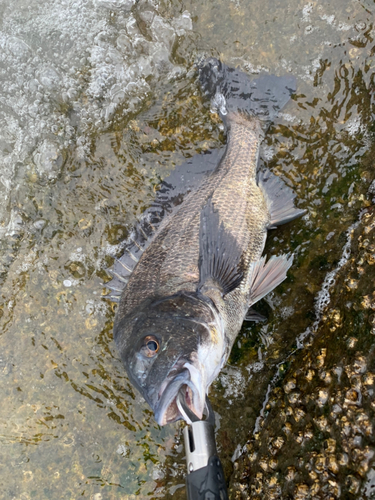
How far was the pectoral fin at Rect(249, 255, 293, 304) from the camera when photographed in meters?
3.24

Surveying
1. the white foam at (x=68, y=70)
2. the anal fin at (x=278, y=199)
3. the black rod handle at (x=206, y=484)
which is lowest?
the black rod handle at (x=206, y=484)

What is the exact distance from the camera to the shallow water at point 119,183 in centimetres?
352

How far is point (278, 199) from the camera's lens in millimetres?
3564

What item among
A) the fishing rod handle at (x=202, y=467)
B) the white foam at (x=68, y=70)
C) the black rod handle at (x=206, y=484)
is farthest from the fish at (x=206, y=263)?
the white foam at (x=68, y=70)

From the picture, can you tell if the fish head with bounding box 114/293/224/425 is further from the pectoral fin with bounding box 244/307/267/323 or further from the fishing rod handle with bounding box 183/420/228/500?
the pectoral fin with bounding box 244/307/267/323

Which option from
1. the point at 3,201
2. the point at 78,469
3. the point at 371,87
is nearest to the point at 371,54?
the point at 371,87

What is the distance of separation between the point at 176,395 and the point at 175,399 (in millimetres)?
53

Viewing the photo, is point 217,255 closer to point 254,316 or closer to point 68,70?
point 254,316

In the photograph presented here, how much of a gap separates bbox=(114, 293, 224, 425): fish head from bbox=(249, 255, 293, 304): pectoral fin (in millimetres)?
516

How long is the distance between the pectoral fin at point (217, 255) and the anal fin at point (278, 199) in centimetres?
60

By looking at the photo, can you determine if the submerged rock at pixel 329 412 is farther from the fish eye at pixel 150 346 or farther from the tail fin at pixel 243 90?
the tail fin at pixel 243 90

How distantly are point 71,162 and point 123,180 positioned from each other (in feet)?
1.97

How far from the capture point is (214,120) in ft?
12.3

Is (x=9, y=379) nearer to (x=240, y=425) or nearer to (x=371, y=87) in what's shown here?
(x=240, y=425)
